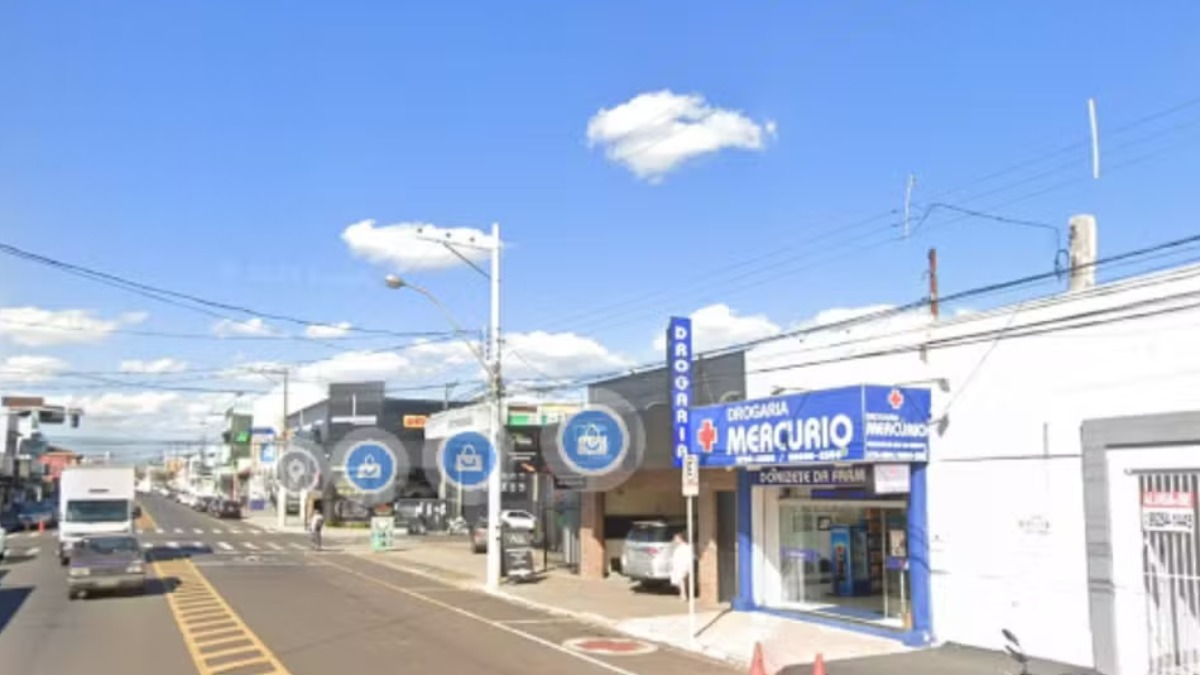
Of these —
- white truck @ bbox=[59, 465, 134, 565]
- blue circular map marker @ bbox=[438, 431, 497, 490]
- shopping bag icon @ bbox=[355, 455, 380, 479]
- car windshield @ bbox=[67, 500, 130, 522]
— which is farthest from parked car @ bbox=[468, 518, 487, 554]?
shopping bag icon @ bbox=[355, 455, 380, 479]

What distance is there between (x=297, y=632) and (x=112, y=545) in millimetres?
10563

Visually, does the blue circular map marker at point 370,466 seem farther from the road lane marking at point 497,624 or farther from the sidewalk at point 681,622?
the sidewalk at point 681,622

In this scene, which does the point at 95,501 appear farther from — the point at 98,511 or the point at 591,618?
the point at 591,618

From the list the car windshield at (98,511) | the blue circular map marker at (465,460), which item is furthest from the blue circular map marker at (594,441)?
the blue circular map marker at (465,460)

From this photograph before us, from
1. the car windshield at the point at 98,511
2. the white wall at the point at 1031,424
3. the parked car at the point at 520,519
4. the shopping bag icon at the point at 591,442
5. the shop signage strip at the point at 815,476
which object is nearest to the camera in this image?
the white wall at the point at 1031,424

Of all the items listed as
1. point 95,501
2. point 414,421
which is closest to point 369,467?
point 414,421

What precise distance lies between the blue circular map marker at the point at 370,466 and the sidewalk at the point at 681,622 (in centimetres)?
4333

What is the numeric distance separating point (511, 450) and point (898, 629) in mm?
21070

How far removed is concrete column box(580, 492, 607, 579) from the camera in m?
31.1

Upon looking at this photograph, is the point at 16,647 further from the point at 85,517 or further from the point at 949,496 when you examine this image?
the point at 85,517

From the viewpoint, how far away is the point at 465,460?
6066 centimetres

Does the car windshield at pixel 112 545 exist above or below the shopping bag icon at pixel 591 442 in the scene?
below

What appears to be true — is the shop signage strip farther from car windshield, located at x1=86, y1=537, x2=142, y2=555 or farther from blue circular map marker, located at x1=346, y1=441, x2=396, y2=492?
blue circular map marker, located at x1=346, y1=441, x2=396, y2=492

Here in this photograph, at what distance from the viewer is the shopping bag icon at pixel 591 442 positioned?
28.6 m
